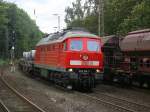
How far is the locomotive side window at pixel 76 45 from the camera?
76.0 feet

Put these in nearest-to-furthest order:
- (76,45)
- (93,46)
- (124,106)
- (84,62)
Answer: (124,106), (84,62), (76,45), (93,46)

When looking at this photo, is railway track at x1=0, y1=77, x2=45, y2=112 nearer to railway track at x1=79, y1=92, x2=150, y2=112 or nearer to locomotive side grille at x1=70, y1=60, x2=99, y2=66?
railway track at x1=79, y1=92, x2=150, y2=112

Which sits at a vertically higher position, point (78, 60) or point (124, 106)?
point (78, 60)

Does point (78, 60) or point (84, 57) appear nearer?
point (78, 60)

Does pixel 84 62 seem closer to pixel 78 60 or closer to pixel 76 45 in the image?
pixel 78 60

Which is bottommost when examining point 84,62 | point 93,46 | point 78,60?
point 84,62

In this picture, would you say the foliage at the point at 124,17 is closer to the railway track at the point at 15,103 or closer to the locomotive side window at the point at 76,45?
the locomotive side window at the point at 76,45

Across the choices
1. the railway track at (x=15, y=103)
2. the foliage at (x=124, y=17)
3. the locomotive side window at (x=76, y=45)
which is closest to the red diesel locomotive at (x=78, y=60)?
the locomotive side window at (x=76, y=45)

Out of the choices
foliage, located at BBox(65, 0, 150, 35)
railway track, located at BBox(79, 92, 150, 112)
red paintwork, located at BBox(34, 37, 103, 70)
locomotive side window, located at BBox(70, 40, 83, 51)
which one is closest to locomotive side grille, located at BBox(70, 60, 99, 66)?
red paintwork, located at BBox(34, 37, 103, 70)

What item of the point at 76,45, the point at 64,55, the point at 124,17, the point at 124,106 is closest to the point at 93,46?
the point at 76,45

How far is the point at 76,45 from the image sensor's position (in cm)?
2330

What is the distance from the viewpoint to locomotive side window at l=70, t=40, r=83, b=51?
23156 mm

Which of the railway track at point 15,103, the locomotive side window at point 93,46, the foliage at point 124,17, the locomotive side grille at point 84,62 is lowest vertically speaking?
the railway track at point 15,103

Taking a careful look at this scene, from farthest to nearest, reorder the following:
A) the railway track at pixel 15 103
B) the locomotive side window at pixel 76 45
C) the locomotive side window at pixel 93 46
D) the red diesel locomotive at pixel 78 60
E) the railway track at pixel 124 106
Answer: the locomotive side window at pixel 93 46 → the locomotive side window at pixel 76 45 → the red diesel locomotive at pixel 78 60 → the railway track at pixel 124 106 → the railway track at pixel 15 103
